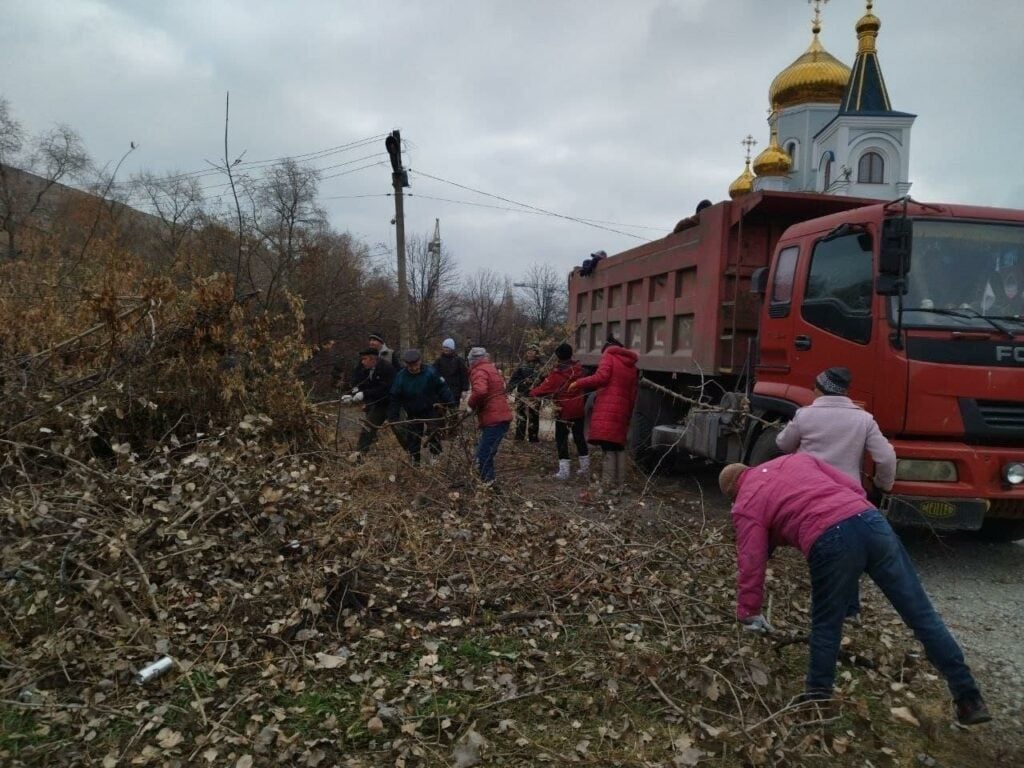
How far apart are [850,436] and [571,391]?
3.49 m

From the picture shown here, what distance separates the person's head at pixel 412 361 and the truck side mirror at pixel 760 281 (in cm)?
333

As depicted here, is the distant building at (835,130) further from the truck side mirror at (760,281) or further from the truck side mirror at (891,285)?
the truck side mirror at (891,285)

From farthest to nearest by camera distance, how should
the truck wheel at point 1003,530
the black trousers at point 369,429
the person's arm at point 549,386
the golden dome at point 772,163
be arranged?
1. the golden dome at point 772,163
2. the person's arm at point 549,386
3. the black trousers at point 369,429
4. the truck wheel at point 1003,530

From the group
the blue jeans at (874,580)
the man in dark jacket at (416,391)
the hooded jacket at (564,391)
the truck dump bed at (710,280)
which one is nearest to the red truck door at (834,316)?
the truck dump bed at (710,280)

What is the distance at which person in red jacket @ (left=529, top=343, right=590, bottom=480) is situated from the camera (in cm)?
770

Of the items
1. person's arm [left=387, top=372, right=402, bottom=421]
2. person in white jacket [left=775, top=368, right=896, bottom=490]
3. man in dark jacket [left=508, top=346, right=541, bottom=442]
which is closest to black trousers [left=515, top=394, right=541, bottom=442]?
man in dark jacket [left=508, top=346, right=541, bottom=442]

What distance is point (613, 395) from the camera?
7.23m

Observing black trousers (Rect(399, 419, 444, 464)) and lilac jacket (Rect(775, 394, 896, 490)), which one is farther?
black trousers (Rect(399, 419, 444, 464))

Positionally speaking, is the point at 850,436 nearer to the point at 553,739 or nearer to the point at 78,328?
the point at 553,739

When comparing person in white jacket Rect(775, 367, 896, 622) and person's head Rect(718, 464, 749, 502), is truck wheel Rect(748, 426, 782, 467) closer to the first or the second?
person in white jacket Rect(775, 367, 896, 622)

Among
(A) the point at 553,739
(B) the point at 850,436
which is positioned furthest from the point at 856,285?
(A) the point at 553,739

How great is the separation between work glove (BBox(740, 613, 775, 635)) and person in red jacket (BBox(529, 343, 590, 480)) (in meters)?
3.90

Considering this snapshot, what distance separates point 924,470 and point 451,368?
603cm

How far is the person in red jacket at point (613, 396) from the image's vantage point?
7.20 meters
